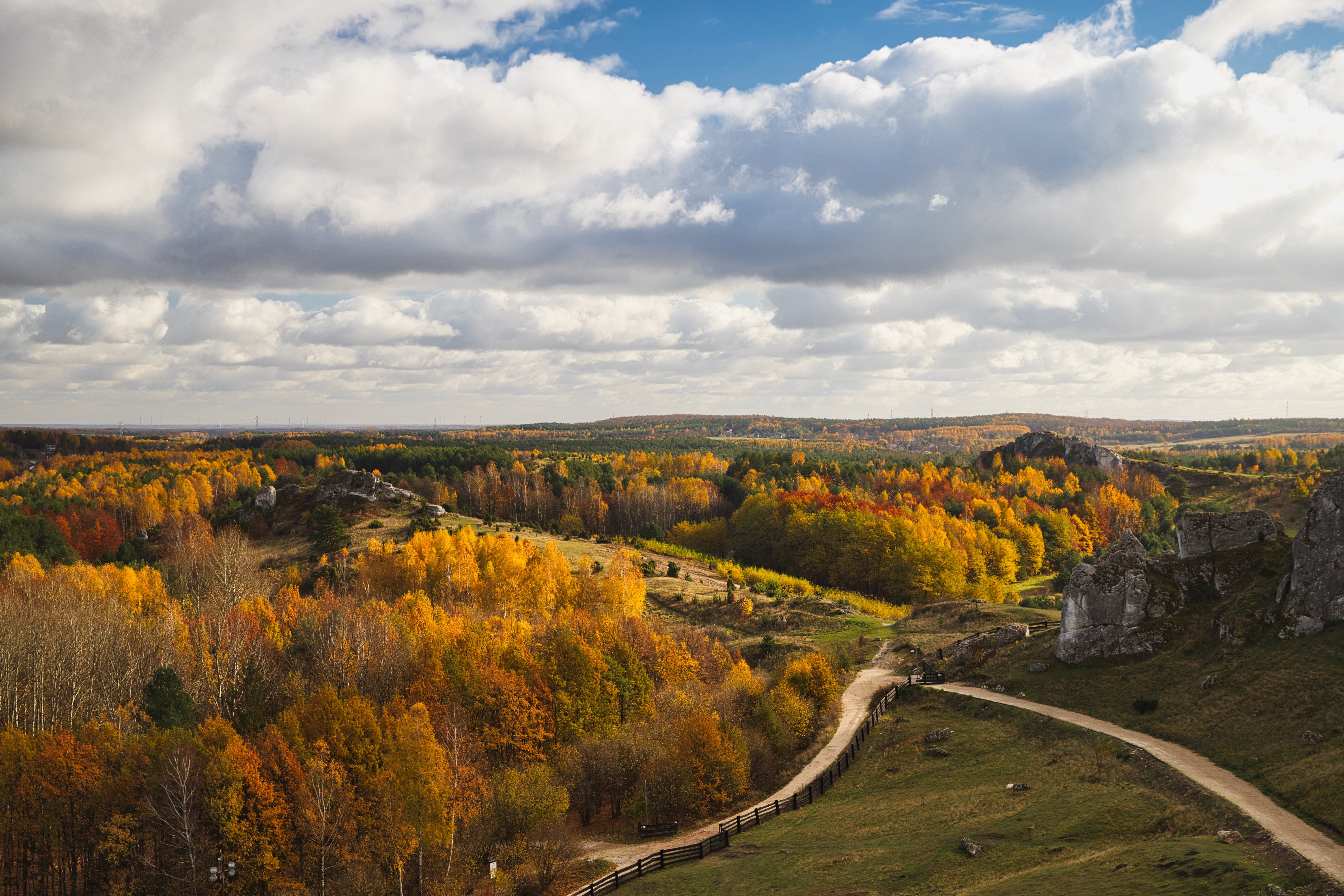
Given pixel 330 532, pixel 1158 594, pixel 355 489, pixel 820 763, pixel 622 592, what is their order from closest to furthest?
pixel 820 763 < pixel 1158 594 < pixel 622 592 < pixel 330 532 < pixel 355 489

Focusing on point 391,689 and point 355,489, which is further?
point 355,489

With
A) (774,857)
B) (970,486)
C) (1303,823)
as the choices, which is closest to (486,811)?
(774,857)

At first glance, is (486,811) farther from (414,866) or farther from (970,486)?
(970,486)

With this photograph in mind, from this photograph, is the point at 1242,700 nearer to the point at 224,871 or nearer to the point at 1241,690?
the point at 1241,690

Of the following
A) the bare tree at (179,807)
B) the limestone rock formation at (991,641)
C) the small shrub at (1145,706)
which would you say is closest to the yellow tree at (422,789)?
the bare tree at (179,807)

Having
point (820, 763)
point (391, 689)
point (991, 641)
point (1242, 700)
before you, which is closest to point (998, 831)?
point (820, 763)

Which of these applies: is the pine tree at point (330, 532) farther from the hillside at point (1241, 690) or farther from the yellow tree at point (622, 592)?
the hillside at point (1241, 690)

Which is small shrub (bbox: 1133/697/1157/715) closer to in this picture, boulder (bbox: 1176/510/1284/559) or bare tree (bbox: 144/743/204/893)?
boulder (bbox: 1176/510/1284/559)

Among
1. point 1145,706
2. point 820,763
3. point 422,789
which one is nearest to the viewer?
point 422,789
